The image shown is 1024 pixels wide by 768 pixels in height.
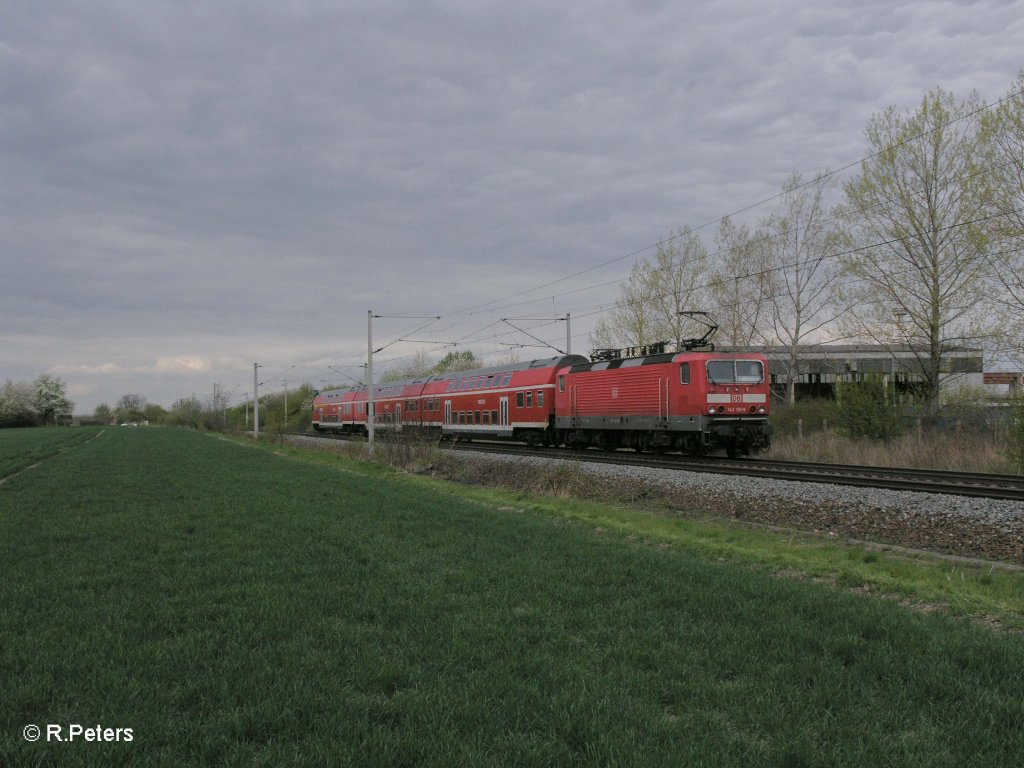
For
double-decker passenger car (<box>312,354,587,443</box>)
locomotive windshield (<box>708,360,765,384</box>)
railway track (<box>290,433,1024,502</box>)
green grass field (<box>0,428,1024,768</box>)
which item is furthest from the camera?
double-decker passenger car (<box>312,354,587,443</box>)

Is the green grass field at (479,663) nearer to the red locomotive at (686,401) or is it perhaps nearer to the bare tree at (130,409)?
the red locomotive at (686,401)

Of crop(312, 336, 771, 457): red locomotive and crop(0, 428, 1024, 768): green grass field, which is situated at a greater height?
crop(312, 336, 771, 457): red locomotive

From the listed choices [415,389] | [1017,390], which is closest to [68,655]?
[1017,390]

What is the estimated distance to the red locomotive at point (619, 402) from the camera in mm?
21844

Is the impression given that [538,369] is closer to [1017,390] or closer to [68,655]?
[1017,390]

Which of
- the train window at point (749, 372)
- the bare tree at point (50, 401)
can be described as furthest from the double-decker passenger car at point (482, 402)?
the bare tree at point (50, 401)

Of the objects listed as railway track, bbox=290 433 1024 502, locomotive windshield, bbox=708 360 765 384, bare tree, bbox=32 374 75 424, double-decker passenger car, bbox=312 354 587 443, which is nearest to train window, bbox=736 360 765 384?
locomotive windshield, bbox=708 360 765 384

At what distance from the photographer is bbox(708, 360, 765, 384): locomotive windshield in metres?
21.8

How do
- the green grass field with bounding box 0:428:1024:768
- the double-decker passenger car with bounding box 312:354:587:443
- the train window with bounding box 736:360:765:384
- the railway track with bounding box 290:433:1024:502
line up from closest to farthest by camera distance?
the green grass field with bounding box 0:428:1024:768, the railway track with bounding box 290:433:1024:502, the train window with bounding box 736:360:765:384, the double-decker passenger car with bounding box 312:354:587:443

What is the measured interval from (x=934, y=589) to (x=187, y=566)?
25.7 ft

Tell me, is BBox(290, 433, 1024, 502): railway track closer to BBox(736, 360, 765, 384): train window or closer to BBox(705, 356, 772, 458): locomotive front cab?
BBox(705, 356, 772, 458): locomotive front cab

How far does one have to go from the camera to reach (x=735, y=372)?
72.9ft

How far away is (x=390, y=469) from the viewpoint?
25484 mm

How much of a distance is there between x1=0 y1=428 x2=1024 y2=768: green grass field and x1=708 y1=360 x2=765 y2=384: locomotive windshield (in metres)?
13.7
